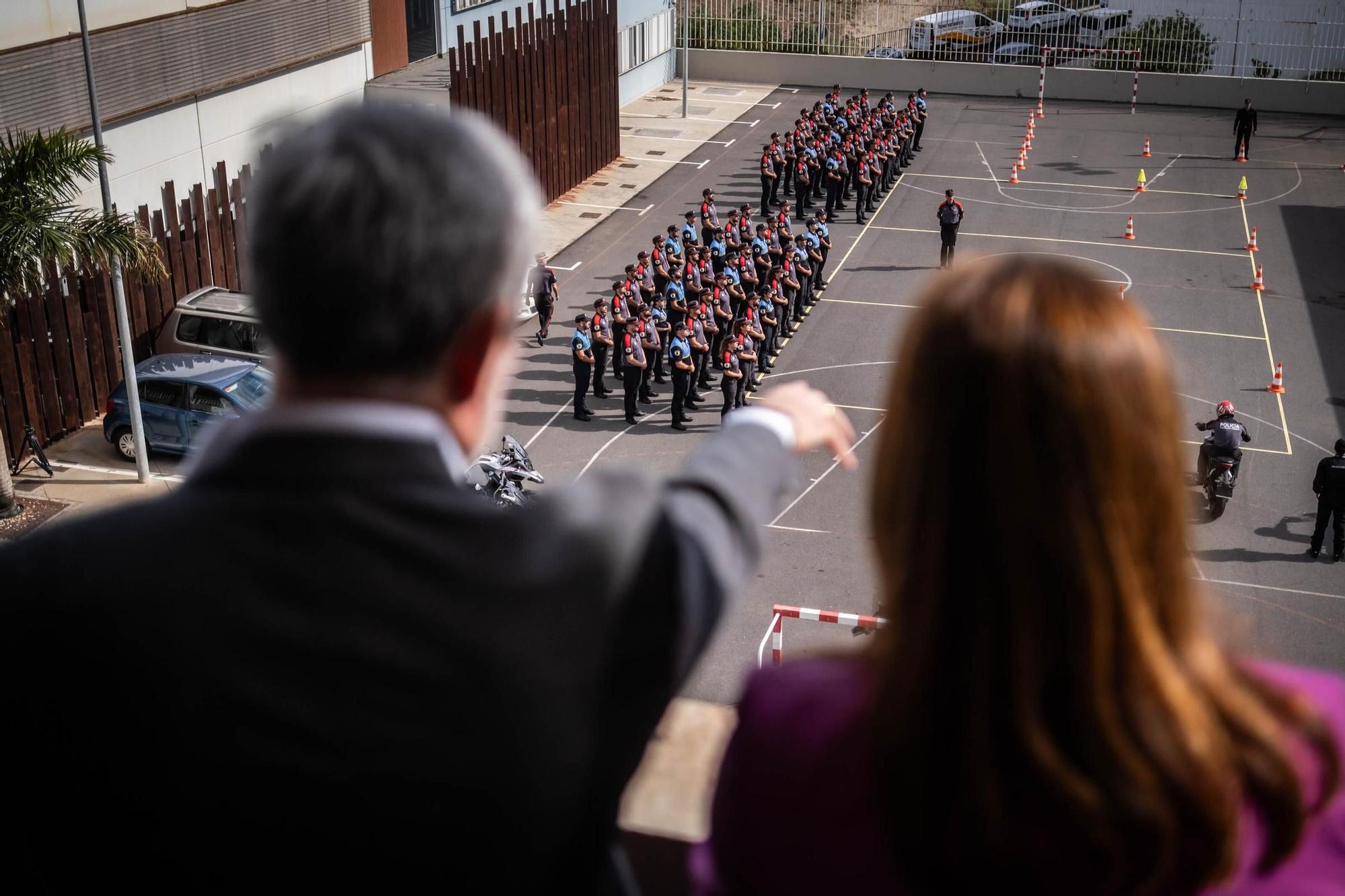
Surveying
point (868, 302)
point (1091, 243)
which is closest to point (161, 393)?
point (868, 302)

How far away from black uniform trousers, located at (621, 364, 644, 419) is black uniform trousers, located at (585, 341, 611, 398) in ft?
1.71

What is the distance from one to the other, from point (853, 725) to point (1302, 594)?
49.8 feet

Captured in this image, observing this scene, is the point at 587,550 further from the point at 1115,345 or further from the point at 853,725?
the point at 1115,345

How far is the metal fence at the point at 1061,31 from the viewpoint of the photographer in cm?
4150

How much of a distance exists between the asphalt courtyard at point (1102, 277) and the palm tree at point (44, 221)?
5.81 metres

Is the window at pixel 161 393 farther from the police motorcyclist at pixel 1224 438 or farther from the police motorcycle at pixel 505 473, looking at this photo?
the police motorcyclist at pixel 1224 438

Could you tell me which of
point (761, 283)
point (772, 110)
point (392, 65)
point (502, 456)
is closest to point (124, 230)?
point (502, 456)

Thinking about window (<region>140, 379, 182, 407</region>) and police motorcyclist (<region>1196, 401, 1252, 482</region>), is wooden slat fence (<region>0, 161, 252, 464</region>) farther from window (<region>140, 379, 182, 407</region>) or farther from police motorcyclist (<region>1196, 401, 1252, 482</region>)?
police motorcyclist (<region>1196, 401, 1252, 482</region>)

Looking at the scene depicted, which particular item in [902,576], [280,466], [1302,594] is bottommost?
[1302,594]

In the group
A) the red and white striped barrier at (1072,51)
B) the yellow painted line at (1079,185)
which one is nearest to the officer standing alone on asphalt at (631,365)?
the yellow painted line at (1079,185)

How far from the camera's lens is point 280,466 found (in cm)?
135

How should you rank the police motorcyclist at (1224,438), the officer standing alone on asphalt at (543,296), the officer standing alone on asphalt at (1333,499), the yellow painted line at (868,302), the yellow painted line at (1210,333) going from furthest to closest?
the yellow painted line at (868,302), the yellow painted line at (1210,333), the officer standing alone on asphalt at (543,296), the police motorcyclist at (1224,438), the officer standing alone on asphalt at (1333,499)

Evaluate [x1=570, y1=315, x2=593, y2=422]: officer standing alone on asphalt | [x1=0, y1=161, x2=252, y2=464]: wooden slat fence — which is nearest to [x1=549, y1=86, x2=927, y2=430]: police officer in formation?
[x1=570, y1=315, x2=593, y2=422]: officer standing alone on asphalt

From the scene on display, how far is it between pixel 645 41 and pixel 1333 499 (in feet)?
99.1
